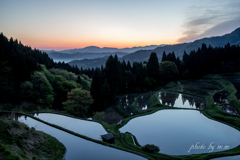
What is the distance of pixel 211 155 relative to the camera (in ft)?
34.6

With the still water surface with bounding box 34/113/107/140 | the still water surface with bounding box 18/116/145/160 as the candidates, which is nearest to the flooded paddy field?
the still water surface with bounding box 34/113/107/140

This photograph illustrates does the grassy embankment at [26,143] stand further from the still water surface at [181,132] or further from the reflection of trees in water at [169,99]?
the reflection of trees in water at [169,99]

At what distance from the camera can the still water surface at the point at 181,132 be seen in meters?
12.5

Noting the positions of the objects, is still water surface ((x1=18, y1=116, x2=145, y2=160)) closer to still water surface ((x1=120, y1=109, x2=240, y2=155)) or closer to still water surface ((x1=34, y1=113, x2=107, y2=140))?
still water surface ((x1=34, y1=113, x2=107, y2=140))

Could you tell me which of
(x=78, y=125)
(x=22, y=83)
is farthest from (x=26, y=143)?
(x=22, y=83)

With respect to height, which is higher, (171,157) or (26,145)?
(26,145)

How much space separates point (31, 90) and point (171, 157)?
31.4 metres

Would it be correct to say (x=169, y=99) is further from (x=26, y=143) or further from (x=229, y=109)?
(x=26, y=143)

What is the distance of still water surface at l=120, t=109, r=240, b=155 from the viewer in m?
12.5

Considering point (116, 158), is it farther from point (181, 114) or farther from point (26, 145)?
point (181, 114)

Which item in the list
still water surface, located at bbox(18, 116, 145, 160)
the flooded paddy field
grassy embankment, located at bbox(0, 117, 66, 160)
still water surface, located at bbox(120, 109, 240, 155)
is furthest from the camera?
the flooded paddy field

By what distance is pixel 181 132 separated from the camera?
15227mm

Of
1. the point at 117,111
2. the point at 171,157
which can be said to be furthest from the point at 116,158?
the point at 117,111

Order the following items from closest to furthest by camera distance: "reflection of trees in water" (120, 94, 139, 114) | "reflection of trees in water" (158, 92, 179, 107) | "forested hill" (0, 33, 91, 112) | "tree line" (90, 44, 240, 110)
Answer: "reflection of trees in water" (158, 92, 179, 107), "forested hill" (0, 33, 91, 112), "reflection of trees in water" (120, 94, 139, 114), "tree line" (90, 44, 240, 110)
